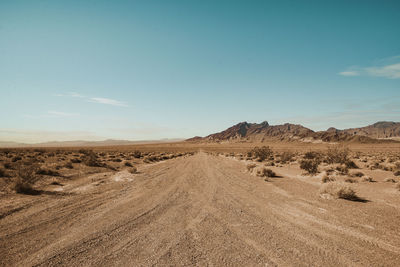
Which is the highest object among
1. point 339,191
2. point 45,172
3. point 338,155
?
point 338,155

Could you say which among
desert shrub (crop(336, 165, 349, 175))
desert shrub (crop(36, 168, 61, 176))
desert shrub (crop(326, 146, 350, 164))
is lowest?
desert shrub (crop(336, 165, 349, 175))

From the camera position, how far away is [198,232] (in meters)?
4.95

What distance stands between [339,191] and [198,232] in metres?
7.06

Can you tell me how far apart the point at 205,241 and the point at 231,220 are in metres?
1.57

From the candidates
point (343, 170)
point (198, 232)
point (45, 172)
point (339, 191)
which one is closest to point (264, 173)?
point (339, 191)

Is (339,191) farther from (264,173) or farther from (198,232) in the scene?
(198,232)

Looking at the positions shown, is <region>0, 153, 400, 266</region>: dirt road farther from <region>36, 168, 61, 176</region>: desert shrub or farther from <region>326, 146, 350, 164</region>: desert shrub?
<region>326, 146, 350, 164</region>: desert shrub

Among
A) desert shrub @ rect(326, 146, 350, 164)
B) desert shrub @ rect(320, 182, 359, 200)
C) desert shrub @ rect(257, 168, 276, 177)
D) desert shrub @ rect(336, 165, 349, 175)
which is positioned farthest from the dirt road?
desert shrub @ rect(326, 146, 350, 164)

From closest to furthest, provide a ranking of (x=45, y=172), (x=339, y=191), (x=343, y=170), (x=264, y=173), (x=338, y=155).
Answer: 1. (x=339, y=191)
2. (x=45, y=172)
3. (x=264, y=173)
4. (x=343, y=170)
5. (x=338, y=155)

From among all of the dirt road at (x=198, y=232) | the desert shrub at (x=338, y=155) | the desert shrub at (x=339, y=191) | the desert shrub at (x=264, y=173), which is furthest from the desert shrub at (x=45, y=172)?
the desert shrub at (x=338, y=155)

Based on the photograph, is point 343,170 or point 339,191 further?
point 343,170

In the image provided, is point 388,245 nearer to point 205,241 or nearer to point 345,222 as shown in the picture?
point 345,222

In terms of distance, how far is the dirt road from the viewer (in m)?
3.82

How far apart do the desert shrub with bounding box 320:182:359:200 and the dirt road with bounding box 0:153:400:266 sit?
0.55m
